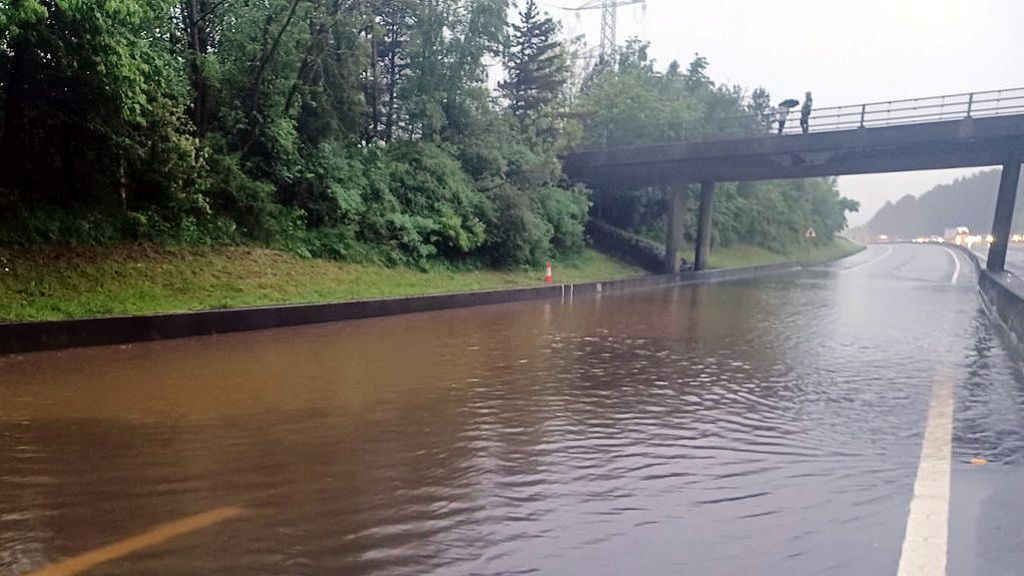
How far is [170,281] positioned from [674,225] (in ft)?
89.5

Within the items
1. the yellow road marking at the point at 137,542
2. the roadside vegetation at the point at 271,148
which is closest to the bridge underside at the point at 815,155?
the roadside vegetation at the point at 271,148

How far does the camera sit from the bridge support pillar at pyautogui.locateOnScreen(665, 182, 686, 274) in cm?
3728

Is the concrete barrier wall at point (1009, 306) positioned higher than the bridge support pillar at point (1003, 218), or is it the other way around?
the bridge support pillar at point (1003, 218)

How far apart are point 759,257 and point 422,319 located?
43.4 metres

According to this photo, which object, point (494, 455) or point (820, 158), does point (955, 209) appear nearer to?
point (820, 158)

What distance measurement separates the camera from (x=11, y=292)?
40.8 ft

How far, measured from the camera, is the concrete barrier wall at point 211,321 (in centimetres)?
1146

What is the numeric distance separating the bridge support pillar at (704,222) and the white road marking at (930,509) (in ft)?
106

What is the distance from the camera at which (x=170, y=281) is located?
1523 cm

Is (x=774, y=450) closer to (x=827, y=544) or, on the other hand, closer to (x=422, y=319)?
(x=827, y=544)

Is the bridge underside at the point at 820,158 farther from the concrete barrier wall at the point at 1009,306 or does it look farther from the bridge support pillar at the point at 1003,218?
the concrete barrier wall at the point at 1009,306

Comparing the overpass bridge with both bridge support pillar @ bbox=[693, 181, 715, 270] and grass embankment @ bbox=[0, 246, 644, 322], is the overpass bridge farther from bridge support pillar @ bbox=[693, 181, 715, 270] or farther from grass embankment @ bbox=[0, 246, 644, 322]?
grass embankment @ bbox=[0, 246, 644, 322]

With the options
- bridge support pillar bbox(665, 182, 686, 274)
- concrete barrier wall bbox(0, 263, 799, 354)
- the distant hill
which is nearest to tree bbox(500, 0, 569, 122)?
bridge support pillar bbox(665, 182, 686, 274)

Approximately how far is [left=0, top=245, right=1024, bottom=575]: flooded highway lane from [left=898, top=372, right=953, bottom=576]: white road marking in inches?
3.3
